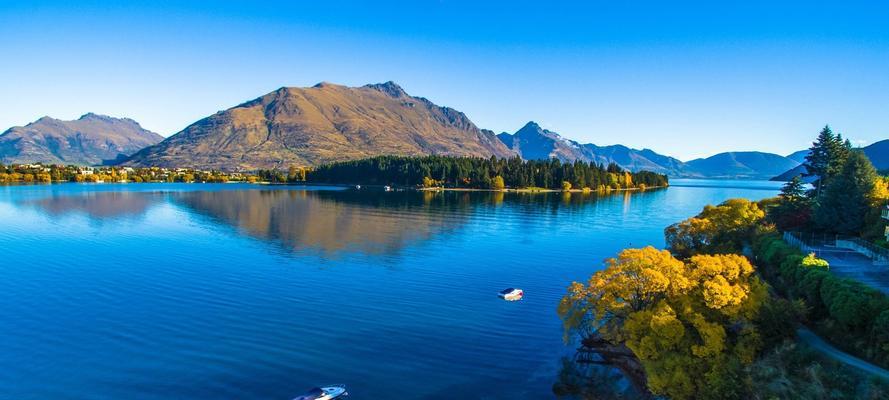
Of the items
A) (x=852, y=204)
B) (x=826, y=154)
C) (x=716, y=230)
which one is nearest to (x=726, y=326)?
(x=852, y=204)

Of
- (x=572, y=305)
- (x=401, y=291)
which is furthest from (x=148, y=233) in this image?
(x=572, y=305)

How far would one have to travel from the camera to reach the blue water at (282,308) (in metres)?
36.0

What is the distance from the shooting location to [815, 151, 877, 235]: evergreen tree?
198 ft

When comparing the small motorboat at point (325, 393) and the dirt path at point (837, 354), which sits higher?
the dirt path at point (837, 354)

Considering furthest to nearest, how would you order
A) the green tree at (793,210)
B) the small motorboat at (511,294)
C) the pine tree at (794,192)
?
the pine tree at (794,192)
the green tree at (793,210)
the small motorboat at (511,294)

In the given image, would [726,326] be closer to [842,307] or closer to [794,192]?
[842,307]

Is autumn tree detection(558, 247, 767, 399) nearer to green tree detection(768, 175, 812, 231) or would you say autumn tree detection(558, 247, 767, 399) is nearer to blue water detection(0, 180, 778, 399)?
blue water detection(0, 180, 778, 399)

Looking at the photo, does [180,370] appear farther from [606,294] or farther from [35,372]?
[606,294]

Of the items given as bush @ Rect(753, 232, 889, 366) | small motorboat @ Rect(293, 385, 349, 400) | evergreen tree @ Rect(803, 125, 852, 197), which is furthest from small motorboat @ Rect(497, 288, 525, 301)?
evergreen tree @ Rect(803, 125, 852, 197)

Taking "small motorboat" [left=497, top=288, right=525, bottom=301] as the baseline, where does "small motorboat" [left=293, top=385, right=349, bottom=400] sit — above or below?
below

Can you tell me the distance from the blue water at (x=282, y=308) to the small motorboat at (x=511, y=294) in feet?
4.27

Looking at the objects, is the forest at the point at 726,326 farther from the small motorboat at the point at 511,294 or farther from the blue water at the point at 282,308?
the small motorboat at the point at 511,294

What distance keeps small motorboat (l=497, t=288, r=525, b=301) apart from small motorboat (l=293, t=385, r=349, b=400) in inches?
1042

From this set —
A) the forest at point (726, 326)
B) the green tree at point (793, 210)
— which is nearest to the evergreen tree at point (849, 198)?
the green tree at point (793, 210)
